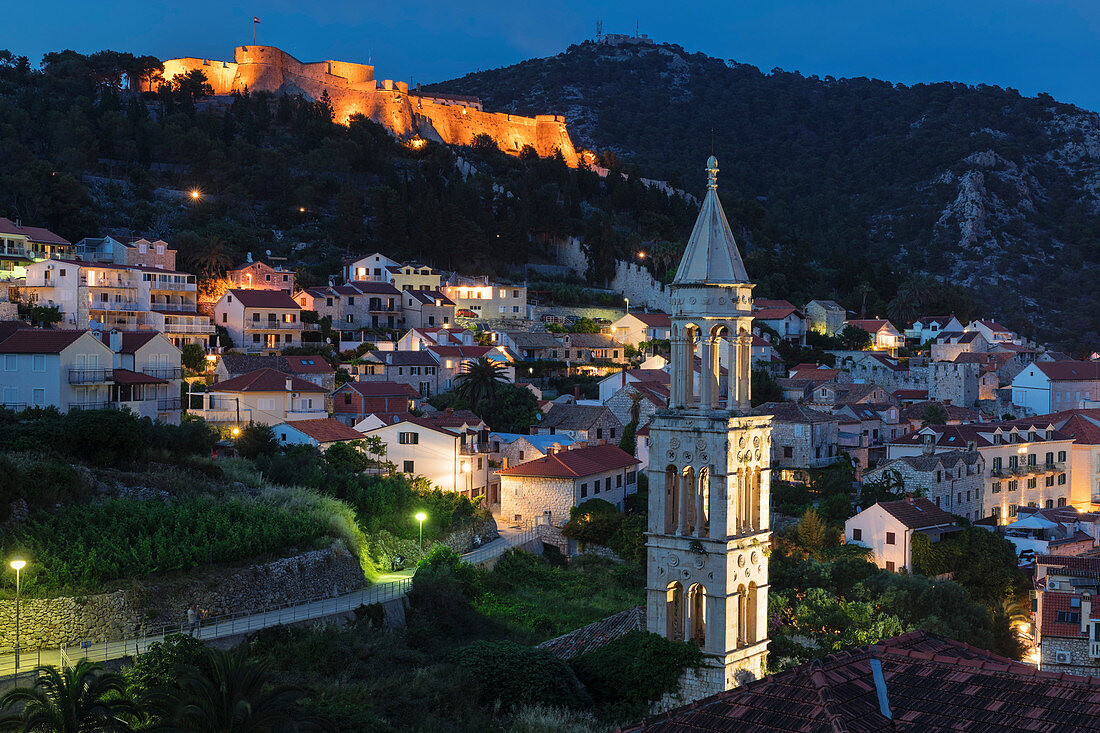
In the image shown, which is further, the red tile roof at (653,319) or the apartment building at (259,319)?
the red tile roof at (653,319)

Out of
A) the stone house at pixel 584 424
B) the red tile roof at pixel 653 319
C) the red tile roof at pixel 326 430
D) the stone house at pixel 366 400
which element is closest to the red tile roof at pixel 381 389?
the stone house at pixel 366 400

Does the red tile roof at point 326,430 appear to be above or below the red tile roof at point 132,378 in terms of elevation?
below

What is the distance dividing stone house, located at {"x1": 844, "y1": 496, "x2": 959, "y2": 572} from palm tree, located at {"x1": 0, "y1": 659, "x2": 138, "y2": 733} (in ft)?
99.9

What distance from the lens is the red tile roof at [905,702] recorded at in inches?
489

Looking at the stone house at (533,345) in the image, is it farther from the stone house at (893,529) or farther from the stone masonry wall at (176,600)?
the stone masonry wall at (176,600)

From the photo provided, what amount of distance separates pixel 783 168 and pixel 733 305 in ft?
462

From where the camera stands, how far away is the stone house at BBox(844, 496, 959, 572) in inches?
1591

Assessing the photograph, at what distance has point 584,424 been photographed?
5106 centimetres

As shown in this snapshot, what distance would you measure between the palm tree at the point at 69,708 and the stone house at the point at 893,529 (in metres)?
30.4

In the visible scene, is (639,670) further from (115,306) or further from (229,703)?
(115,306)

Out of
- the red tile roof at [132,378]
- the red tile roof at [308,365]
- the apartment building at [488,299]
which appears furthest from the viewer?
the apartment building at [488,299]

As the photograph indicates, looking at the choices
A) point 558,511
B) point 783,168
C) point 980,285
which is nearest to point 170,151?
point 558,511

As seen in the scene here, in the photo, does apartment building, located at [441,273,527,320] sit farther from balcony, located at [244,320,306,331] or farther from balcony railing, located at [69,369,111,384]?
balcony railing, located at [69,369,111,384]

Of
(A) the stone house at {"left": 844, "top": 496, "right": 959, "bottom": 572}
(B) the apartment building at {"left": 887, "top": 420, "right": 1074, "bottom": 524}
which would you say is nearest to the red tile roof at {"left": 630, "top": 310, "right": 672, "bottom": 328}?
(B) the apartment building at {"left": 887, "top": 420, "right": 1074, "bottom": 524}
